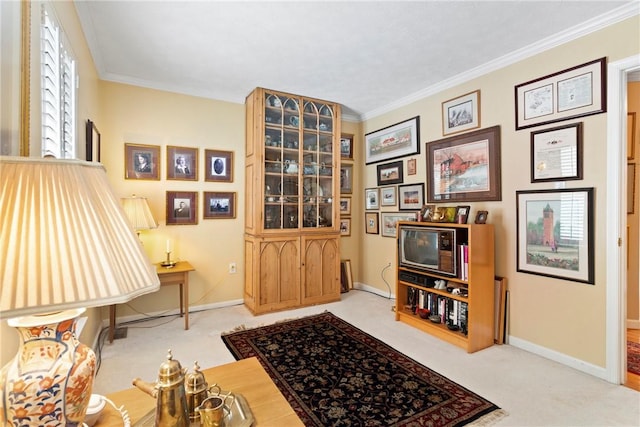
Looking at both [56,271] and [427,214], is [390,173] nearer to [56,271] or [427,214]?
[427,214]

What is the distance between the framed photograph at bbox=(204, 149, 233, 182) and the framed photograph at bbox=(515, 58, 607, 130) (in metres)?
3.09

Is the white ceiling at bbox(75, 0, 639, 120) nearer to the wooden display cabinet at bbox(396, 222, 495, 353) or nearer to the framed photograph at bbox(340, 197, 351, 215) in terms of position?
the wooden display cabinet at bbox(396, 222, 495, 353)

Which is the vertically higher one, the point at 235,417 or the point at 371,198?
the point at 371,198

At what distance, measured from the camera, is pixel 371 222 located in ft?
14.8

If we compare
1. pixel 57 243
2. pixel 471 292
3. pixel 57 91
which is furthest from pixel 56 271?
pixel 471 292

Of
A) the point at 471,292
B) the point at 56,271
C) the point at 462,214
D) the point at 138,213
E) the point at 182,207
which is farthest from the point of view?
the point at 182,207

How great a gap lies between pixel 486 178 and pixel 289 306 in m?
2.57

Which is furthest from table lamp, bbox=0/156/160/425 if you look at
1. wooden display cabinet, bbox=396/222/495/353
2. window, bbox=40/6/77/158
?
wooden display cabinet, bbox=396/222/495/353

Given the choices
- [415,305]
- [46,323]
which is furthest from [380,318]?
[46,323]

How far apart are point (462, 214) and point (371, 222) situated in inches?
65.5

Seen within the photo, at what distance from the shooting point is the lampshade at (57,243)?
0.55 m

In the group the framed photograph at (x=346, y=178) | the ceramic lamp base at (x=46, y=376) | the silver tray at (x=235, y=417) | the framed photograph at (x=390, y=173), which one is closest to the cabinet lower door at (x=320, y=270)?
the framed photograph at (x=346, y=178)

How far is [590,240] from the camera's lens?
7.47ft

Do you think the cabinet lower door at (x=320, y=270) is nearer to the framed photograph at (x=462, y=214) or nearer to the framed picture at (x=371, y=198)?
the framed picture at (x=371, y=198)
